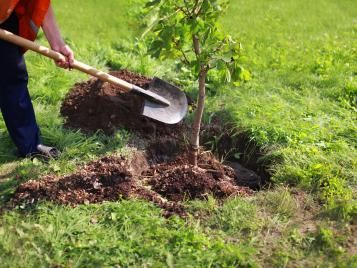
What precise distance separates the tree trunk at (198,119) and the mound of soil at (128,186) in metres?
0.12

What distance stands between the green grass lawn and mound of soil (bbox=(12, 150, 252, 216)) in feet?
0.39

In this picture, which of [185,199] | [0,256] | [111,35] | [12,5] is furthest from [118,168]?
[111,35]

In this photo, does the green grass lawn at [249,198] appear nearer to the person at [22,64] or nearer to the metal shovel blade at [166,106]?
the person at [22,64]

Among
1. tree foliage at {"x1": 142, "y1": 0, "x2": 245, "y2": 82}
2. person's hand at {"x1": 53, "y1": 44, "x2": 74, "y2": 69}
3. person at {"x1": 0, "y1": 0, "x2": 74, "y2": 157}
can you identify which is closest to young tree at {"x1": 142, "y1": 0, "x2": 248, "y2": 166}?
tree foliage at {"x1": 142, "y1": 0, "x2": 245, "y2": 82}

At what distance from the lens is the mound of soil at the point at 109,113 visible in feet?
14.5

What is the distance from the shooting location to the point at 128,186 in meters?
3.62

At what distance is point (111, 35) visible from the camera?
6910mm

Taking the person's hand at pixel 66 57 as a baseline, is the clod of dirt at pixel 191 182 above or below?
below

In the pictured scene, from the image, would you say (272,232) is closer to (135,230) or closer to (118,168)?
(135,230)

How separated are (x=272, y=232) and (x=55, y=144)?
2.08 metres

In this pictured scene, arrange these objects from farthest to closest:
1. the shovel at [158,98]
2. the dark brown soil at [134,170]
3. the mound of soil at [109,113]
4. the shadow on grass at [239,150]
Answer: the mound of soil at [109,113]
the shadow on grass at [239,150]
the shovel at [158,98]
the dark brown soil at [134,170]

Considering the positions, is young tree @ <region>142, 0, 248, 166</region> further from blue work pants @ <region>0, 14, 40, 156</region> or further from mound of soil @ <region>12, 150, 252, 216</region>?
blue work pants @ <region>0, 14, 40, 156</region>

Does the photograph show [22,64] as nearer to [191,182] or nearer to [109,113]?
[109,113]

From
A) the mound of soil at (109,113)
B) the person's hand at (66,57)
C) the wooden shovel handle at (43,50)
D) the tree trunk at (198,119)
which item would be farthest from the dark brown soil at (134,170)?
the person's hand at (66,57)
